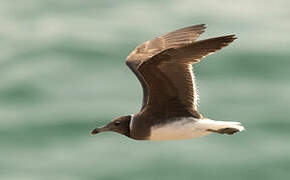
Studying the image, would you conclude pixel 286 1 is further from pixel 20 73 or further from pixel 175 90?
pixel 175 90

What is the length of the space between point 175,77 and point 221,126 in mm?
654

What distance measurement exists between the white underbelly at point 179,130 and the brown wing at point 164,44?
91 cm

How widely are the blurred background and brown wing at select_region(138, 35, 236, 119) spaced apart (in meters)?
3.16

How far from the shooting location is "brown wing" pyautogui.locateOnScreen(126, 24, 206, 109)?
1077 cm

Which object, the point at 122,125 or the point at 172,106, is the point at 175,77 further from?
the point at 122,125

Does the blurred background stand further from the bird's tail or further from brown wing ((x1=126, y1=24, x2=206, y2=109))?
the bird's tail

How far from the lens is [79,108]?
1404cm

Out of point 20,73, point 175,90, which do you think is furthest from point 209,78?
point 175,90

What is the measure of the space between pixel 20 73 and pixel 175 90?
535 centimetres

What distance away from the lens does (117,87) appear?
→ 47.0ft

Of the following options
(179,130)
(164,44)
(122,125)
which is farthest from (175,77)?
(164,44)

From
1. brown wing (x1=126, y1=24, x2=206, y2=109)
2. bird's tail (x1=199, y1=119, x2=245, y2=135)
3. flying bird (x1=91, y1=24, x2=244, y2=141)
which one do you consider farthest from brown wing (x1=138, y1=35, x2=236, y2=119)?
brown wing (x1=126, y1=24, x2=206, y2=109)

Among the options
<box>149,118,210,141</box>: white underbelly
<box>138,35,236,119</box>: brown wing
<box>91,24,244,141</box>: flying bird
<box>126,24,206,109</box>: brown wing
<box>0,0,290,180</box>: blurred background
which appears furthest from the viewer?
<box>0,0,290,180</box>: blurred background

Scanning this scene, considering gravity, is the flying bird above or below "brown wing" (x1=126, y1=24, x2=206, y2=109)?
below
